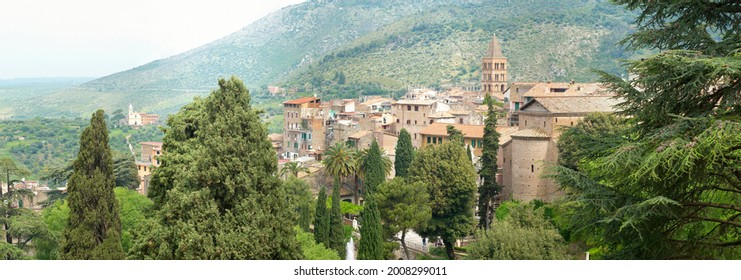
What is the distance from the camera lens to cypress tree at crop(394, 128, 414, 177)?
100ft

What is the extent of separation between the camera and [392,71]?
8956 cm

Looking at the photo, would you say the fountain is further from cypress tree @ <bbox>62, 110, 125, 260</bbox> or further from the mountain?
the mountain

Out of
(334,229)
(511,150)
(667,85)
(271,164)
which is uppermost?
(667,85)

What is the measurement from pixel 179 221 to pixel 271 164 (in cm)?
100

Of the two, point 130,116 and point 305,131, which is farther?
point 130,116

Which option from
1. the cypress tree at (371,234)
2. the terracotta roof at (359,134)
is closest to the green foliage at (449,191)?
the cypress tree at (371,234)

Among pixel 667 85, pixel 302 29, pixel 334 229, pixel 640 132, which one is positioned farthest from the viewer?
pixel 302 29

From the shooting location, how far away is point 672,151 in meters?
5.09

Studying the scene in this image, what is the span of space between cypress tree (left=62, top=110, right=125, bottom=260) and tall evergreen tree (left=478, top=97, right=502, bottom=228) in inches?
615

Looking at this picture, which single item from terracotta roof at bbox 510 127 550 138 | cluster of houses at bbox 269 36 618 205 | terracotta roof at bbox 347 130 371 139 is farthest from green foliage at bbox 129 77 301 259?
terracotta roof at bbox 347 130 371 139

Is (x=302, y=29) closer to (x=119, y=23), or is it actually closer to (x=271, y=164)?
(x=119, y=23)

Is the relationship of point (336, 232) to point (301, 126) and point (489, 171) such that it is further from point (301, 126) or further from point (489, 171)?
point (301, 126)

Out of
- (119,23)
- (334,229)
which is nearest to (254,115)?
(334,229)

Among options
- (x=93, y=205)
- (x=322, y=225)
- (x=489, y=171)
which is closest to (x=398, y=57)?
(x=489, y=171)
